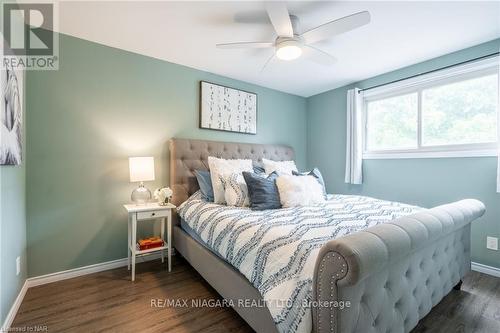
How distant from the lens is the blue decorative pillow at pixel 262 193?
2.15m

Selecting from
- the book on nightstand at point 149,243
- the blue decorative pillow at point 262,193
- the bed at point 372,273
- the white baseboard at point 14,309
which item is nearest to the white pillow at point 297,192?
the blue decorative pillow at point 262,193

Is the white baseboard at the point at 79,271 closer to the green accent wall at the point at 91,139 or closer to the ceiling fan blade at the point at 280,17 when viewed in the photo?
the green accent wall at the point at 91,139

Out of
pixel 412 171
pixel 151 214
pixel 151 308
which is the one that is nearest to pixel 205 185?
pixel 151 214

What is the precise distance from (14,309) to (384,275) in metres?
2.51

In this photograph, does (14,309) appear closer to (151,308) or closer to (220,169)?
(151,308)

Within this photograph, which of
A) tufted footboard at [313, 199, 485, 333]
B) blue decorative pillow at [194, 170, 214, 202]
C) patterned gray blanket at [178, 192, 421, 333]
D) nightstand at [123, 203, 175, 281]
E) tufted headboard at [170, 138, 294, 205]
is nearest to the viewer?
tufted footboard at [313, 199, 485, 333]

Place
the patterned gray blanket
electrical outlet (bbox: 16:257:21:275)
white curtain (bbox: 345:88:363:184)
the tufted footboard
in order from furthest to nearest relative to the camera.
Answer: white curtain (bbox: 345:88:363:184) < electrical outlet (bbox: 16:257:21:275) < the patterned gray blanket < the tufted footboard

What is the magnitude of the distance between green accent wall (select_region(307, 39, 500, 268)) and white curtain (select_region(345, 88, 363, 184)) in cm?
14

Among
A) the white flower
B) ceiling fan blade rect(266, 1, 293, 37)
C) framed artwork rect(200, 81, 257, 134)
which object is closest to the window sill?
framed artwork rect(200, 81, 257, 134)

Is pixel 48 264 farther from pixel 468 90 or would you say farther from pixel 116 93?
pixel 468 90

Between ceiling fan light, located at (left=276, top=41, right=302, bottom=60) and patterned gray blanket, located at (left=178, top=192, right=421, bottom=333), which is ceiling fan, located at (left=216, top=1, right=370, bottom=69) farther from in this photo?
patterned gray blanket, located at (left=178, top=192, right=421, bottom=333)

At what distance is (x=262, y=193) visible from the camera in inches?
85.7

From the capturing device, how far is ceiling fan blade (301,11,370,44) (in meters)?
1.59

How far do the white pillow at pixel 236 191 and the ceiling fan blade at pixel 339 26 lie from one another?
1.47m
